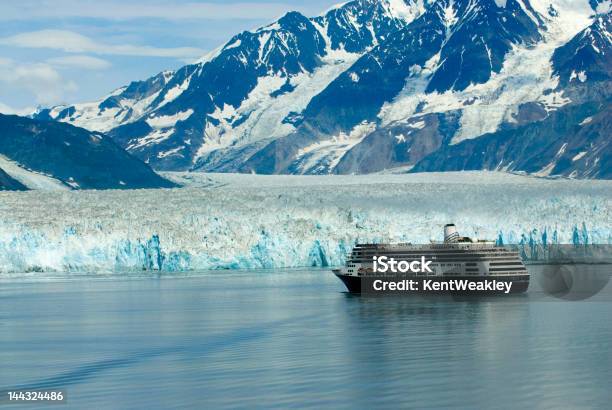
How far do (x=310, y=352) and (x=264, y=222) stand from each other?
177ft

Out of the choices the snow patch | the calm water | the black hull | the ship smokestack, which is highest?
the snow patch

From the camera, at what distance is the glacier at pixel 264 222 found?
290 feet

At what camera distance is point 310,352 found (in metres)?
41.2

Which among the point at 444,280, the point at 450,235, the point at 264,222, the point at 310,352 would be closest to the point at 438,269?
the point at 444,280

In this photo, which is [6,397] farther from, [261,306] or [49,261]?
[49,261]

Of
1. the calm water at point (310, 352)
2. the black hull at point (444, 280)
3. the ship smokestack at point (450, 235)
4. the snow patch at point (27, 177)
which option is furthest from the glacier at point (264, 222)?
the snow patch at point (27, 177)

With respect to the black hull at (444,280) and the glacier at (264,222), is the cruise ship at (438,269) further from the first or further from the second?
the glacier at (264,222)

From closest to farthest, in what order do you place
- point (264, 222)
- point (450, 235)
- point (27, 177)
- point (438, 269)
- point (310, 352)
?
point (310, 352) → point (438, 269) → point (450, 235) → point (264, 222) → point (27, 177)

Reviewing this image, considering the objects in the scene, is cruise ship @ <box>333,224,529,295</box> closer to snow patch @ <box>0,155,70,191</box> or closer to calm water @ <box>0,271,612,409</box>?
calm water @ <box>0,271,612,409</box>

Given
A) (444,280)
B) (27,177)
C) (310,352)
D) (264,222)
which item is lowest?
(310,352)

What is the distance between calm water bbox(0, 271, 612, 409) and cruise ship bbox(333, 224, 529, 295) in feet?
17.5

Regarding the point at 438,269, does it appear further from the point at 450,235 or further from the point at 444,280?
the point at 450,235

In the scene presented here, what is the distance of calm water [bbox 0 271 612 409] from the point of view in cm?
3269

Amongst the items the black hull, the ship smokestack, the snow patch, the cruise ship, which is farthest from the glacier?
the snow patch
